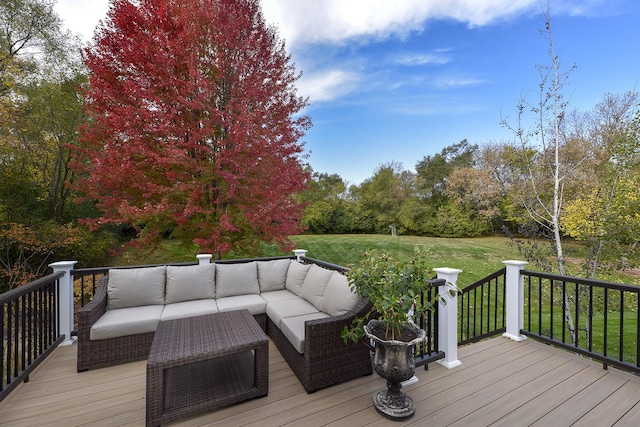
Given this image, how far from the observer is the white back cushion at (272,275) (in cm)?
375

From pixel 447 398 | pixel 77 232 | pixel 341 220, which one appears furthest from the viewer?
pixel 341 220

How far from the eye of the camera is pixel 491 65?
596 centimetres

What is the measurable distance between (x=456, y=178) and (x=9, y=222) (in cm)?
1953

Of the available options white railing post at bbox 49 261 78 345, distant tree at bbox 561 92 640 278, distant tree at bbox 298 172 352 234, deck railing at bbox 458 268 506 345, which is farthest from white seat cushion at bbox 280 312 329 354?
distant tree at bbox 298 172 352 234

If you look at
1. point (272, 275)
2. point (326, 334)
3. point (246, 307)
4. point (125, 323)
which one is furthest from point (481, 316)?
point (125, 323)

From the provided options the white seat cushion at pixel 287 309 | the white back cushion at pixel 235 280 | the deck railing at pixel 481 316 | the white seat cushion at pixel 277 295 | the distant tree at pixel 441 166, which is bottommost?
the deck railing at pixel 481 316

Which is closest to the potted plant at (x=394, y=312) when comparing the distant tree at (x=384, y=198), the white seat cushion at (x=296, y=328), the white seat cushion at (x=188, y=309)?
the white seat cushion at (x=296, y=328)

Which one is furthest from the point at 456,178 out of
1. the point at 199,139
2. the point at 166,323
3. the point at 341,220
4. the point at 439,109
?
the point at 166,323

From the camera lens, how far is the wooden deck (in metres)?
1.86

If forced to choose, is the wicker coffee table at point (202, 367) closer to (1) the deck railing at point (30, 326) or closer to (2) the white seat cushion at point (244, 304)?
(2) the white seat cushion at point (244, 304)

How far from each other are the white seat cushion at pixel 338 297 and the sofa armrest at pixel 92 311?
2.25 metres

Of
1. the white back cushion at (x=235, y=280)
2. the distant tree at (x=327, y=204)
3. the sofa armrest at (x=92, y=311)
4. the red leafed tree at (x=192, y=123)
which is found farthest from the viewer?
the distant tree at (x=327, y=204)

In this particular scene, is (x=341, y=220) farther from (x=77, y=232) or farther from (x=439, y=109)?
(x=77, y=232)

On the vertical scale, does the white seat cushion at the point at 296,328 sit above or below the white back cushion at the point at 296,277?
below
